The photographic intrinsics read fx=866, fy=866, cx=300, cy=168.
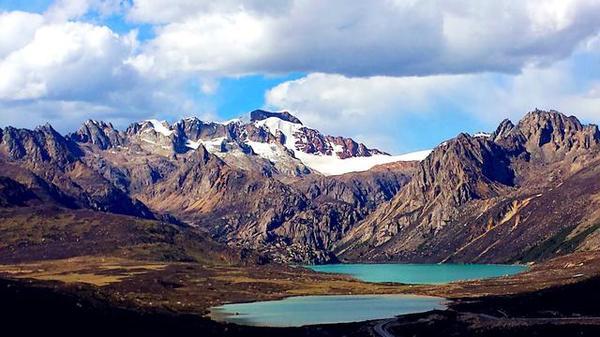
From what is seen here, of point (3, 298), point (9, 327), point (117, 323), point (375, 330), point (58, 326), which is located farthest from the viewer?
point (375, 330)

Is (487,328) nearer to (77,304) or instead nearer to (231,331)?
(231,331)

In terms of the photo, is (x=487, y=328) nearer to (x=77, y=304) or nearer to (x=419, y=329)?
(x=419, y=329)

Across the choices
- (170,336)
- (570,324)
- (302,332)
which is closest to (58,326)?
(170,336)

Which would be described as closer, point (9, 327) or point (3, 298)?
point (9, 327)

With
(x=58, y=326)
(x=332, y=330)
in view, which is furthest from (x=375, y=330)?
(x=58, y=326)

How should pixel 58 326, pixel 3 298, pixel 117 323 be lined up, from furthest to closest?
pixel 117 323 < pixel 3 298 < pixel 58 326

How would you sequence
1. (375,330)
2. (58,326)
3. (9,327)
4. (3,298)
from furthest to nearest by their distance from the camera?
(375,330) → (3,298) → (58,326) → (9,327)

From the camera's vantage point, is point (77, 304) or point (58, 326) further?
point (77, 304)

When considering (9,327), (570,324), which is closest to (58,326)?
(9,327)
